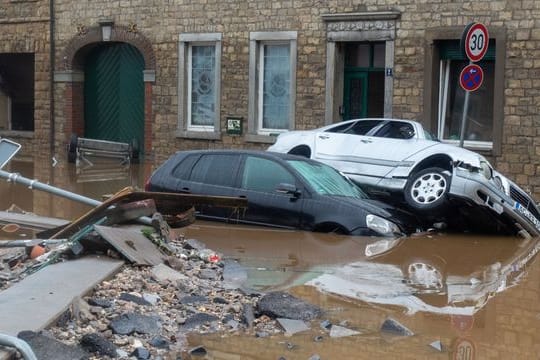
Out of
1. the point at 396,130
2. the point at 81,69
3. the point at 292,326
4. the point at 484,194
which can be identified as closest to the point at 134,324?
the point at 292,326

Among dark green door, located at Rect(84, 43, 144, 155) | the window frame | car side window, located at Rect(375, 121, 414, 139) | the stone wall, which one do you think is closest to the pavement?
car side window, located at Rect(375, 121, 414, 139)

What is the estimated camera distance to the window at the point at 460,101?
17.5m

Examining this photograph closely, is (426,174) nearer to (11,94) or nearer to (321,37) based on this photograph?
(321,37)

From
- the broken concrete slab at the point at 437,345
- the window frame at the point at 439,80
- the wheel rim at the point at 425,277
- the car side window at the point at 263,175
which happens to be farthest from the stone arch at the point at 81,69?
the broken concrete slab at the point at 437,345

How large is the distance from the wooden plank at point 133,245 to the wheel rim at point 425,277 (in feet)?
8.57

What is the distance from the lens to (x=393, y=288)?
830 centimetres

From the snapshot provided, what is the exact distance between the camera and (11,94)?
2641 centimetres

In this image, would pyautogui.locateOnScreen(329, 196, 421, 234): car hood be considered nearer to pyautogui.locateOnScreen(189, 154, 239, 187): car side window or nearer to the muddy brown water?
the muddy brown water

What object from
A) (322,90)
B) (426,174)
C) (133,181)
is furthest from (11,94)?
(426,174)

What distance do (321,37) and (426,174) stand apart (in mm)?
7569

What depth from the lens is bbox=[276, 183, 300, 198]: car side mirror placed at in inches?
443

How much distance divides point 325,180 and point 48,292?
576 centimetres

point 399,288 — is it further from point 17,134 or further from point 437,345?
point 17,134

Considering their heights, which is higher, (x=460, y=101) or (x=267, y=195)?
(x=460, y=101)
